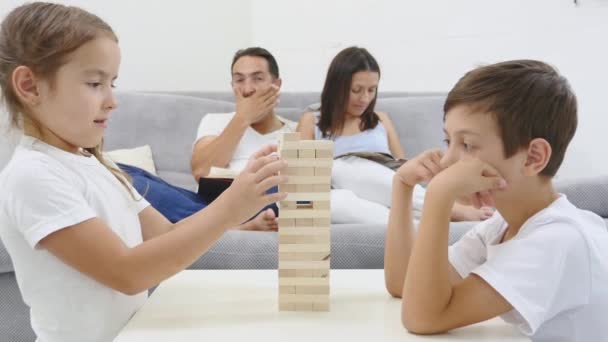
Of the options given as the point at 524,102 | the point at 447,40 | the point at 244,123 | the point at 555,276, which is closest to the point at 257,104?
the point at 244,123

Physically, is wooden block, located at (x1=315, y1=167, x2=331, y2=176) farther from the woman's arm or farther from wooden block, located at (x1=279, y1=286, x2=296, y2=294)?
the woman's arm

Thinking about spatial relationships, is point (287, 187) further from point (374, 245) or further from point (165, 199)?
point (165, 199)

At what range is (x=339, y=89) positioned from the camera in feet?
8.80

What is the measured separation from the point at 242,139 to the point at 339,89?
1.44 feet

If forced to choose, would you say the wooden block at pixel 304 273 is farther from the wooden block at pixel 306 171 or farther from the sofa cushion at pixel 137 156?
the sofa cushion at pixel 137 156

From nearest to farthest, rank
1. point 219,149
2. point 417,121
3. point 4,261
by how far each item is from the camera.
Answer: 1. point 4,261
2. point 219,149
3. point 417,121

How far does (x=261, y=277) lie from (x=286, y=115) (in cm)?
182

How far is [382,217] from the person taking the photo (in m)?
2.08

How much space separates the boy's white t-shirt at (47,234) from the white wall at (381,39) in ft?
7.63

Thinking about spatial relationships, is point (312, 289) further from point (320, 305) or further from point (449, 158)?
point (449, 158)

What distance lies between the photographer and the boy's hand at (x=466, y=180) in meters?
0.87

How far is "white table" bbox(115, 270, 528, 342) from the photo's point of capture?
848mm

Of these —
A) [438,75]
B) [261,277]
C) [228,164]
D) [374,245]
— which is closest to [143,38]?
[228,164]

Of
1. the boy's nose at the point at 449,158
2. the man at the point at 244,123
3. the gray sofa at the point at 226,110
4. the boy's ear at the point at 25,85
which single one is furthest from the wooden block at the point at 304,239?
the man at the point at 244,123
